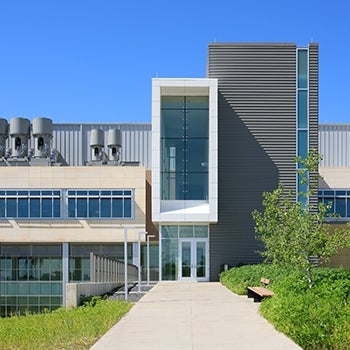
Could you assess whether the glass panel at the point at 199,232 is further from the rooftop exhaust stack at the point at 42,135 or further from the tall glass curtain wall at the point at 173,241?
the rooftop exhaust stack at the point at 42,135

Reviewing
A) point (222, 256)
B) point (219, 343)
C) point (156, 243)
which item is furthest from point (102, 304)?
point (156, 243)

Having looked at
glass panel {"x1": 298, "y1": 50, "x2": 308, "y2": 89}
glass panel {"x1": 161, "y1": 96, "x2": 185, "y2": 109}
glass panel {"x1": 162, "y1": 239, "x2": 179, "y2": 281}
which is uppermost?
glass panel {"x1": 298, "y1": 50, "x2": 308, "y2": 89}

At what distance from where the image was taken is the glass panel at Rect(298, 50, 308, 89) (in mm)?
38281

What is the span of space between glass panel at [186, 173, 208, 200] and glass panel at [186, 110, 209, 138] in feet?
7.40

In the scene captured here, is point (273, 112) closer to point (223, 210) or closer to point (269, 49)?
point (269, 49)

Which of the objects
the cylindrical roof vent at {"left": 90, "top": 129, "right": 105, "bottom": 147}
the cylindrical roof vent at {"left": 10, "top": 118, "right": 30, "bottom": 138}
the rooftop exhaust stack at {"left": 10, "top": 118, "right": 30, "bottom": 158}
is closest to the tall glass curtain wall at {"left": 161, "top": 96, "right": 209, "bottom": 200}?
the cylindrical roof vent at {"left": 90, "top": 129, "right": 105, "bottom": 147}

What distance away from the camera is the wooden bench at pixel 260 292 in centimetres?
1875

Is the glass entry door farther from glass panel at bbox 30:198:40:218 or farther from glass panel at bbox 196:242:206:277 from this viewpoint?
glass panel at bbox 30:198:40:218

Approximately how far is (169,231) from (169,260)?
1.66 m

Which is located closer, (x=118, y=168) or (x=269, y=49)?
(x=269, y=49)

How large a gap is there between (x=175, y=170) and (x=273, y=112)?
6337 millimetres

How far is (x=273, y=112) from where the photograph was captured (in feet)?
125

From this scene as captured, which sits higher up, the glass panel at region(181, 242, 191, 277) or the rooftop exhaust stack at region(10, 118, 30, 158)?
the rooftop exhaust stack at region(10, 118, 30, 158)

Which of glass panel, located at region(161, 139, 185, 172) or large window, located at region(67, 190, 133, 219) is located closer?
glass panel, located at region(161, 139, 185, 172)
